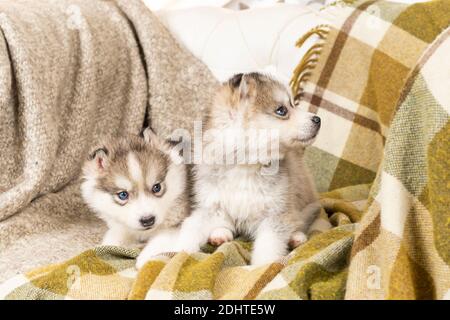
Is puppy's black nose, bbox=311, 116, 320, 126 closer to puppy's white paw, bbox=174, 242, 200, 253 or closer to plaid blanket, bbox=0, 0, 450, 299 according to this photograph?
plaid blanket, bbox=0, 0, 450, 299

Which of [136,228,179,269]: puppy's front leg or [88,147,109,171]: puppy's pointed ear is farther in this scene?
[88,147,109,171]: puppy's pointed ear

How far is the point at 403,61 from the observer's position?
1.98 meters

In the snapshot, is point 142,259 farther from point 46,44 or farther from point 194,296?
point 46,44

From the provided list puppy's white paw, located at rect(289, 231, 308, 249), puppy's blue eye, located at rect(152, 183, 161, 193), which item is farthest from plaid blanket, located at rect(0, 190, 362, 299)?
puppy's blue eye, located at rect(152, 183, 161, 193)

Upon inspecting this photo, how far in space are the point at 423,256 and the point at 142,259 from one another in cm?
72

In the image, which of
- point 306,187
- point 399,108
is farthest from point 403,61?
point 399,108

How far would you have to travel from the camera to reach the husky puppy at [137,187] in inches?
63.7

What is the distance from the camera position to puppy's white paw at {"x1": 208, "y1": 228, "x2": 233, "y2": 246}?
162 cm

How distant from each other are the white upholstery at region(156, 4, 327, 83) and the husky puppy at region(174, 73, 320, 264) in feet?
2.04

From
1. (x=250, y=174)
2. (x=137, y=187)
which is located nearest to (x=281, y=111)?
(x=250, y=174)

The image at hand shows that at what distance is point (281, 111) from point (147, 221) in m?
0.50

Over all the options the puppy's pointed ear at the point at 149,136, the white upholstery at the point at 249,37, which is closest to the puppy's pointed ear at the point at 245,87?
the puppy's pointed ear at the point at 149,136

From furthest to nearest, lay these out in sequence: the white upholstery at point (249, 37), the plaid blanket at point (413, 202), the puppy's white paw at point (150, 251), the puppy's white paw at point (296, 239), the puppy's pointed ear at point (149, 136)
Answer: the white upholstery at point (249, 37) → the puppy's pointed ear at point (149, 136) → the puppy's white paw at point (296, 239) → the puppy's white paw at point (150, 251) → the plaid blanket at point (413, 202)

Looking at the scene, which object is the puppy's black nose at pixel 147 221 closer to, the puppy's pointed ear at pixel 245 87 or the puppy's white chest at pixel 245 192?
the puppy's white chest at pixel 245 192
